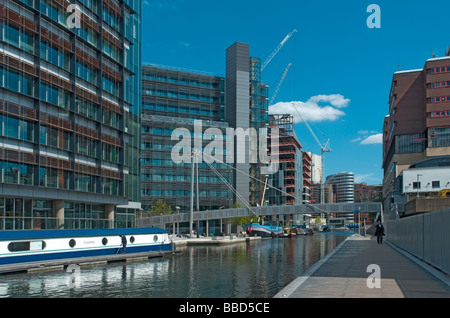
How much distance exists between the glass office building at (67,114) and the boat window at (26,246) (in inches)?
270

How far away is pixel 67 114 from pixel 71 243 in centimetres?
1865

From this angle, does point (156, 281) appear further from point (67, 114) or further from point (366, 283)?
point (67, 114)

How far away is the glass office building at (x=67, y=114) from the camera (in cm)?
4153

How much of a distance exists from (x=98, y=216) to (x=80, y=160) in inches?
319

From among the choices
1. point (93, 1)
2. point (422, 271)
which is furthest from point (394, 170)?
point (422, 271)

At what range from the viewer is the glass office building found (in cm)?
4153

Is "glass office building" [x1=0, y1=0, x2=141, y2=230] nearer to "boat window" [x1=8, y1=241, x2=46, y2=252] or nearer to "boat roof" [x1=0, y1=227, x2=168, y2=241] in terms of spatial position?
"boat roof" [x1=0, y1=227, x2=168, y2=241]

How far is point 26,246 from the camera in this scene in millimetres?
31156

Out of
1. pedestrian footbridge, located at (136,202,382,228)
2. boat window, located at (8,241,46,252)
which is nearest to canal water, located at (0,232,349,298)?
boat window, located at (8,241,46,252)

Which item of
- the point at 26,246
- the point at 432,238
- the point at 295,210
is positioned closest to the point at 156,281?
the point at 26,246

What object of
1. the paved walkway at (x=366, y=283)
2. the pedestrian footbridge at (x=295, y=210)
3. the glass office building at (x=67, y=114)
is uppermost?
the glass office building at (x=67, y=114)

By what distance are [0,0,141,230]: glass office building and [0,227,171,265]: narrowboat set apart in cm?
647

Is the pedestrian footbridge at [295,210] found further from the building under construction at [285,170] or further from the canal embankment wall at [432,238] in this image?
the building under construction at [285,170]

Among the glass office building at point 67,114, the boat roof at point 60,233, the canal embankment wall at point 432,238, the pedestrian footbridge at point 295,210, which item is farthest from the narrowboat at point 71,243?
the pedestrian footbridge at point 295,210
